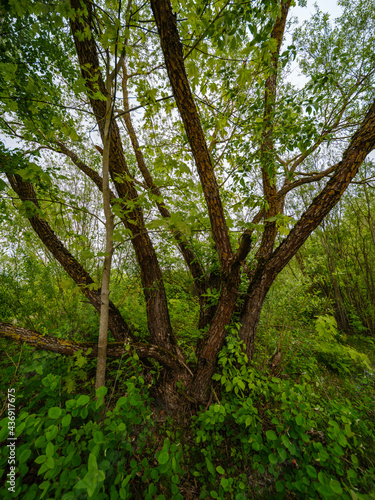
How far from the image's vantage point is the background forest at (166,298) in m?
1.26

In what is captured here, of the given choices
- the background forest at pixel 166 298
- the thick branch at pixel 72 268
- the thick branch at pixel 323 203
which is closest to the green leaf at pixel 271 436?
the background forest at pixel 166 298

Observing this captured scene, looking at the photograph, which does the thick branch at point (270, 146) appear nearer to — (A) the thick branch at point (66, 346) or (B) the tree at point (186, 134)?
(B) the tree at point (186, 134)

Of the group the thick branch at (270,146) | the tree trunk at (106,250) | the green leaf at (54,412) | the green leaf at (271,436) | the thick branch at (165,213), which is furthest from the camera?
the thick branch at (165,213)

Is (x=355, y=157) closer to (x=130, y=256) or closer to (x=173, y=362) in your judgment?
(x=173, y=362)

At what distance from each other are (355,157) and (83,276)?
120 inches

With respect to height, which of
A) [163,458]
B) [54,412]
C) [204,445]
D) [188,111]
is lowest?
[204,445]

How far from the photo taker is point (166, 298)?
241 centimetres

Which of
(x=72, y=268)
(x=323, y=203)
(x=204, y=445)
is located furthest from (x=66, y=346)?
(x=323, y=203)

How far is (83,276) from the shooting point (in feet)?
7.33

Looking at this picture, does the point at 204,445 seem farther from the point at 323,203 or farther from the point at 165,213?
the point at 165,213

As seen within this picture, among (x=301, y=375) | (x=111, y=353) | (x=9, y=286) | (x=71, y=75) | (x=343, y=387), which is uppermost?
(x=71, y=75)

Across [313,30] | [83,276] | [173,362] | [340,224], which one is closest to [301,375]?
[173,362]

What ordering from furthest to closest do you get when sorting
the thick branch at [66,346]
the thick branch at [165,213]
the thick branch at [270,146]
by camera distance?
the thick branch at [165,213], the thick branch at [270,146], the thick branch at [66,346]

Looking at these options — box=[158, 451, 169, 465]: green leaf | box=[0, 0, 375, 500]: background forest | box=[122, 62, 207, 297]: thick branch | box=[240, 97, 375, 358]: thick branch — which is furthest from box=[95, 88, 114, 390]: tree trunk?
box=[240, 97, 375, 358]: thick branch
